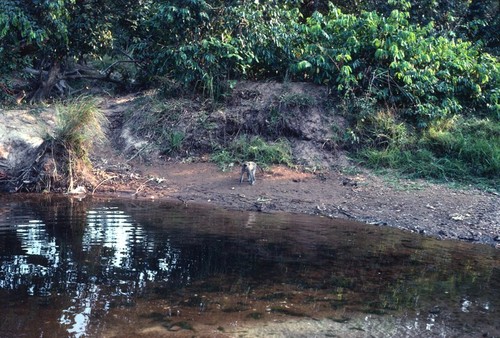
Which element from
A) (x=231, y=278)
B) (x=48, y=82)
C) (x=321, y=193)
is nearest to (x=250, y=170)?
(x=321, y=193)

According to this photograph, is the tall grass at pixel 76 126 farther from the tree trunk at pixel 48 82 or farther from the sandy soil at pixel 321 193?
the tree trunk at pixel 48 82

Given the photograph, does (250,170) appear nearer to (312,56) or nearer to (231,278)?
(312,56)

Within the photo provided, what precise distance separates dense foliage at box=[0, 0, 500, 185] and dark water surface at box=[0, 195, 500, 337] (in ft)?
12.9

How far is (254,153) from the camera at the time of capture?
11.6 metres

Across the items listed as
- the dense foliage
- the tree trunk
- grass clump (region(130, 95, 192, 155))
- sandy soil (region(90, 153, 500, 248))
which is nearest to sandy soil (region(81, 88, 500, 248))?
sandy soil (region(90, 153, 500, 248))

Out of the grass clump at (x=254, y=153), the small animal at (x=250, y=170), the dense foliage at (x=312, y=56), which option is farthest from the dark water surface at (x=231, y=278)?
the dense foliage at (x=312, y=56)

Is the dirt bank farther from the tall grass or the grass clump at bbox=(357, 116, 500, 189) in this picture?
the tall grass

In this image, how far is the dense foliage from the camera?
1182 centimetres

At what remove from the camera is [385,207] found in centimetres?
970

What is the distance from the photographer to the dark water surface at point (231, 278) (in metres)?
4.95

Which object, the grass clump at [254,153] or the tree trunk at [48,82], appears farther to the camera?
the tree trunk at [48,82]

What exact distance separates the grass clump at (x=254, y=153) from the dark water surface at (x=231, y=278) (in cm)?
281

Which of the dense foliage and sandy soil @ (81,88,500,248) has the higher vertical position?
the dense foliage

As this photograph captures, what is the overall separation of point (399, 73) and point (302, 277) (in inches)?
270
